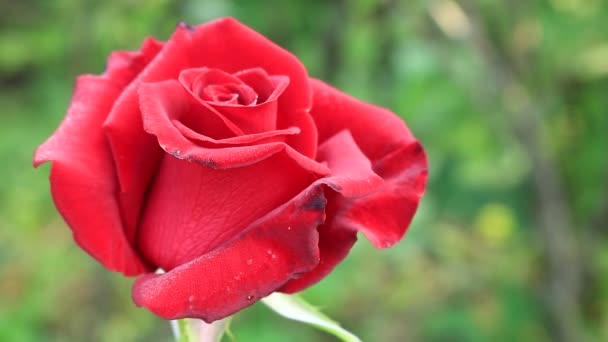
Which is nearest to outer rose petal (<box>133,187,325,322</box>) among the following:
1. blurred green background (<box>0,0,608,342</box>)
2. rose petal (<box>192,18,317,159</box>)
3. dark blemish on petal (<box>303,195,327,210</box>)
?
dark blemish on petal (<box>303,195,327,210</box>)

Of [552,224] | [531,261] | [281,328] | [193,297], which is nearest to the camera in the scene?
[193,297]

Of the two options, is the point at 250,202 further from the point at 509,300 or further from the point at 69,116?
the point at 509,300

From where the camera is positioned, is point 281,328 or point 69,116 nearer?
point 69,116

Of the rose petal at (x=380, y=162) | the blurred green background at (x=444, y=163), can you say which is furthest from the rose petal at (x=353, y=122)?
the blurred green background at (x=444, y=163)

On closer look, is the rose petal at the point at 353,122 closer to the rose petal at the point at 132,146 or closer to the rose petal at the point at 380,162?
the rose petal at the point at 380,162

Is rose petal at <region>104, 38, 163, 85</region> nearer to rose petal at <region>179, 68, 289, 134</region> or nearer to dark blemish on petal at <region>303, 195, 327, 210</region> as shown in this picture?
rose petal at <region>179, 68, 289, 134</region>

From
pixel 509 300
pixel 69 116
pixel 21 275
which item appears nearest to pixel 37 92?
pixel 21 275
